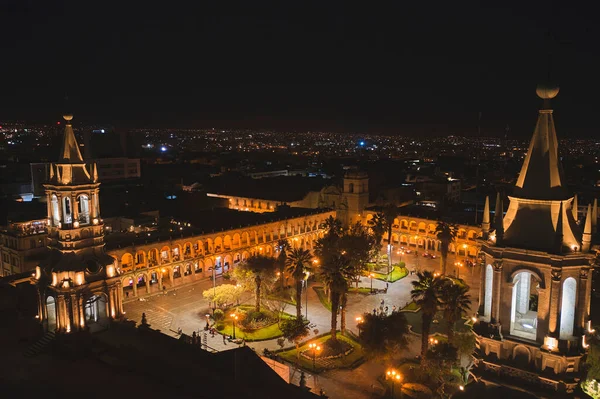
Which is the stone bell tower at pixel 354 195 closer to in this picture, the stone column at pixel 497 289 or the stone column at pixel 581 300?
the stone column at pixel 497 289

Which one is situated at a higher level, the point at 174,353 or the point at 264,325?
the point at 174,353

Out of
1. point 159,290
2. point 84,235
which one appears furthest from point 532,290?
point 159,290

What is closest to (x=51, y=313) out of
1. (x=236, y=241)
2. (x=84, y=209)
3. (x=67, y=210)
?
(x=67, y=210)

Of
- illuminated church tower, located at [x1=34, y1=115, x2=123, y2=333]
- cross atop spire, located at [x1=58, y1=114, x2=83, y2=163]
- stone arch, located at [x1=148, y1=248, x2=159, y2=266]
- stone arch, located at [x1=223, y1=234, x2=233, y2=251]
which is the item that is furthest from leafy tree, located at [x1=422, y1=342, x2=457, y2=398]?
stone arch, located at [x1=223, y1=234, x2=233, y2=251]

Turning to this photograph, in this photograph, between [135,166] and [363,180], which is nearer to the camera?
[363,180]

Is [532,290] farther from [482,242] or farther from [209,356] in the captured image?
[209,356]

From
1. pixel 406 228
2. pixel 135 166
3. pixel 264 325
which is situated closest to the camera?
pixel 264 325

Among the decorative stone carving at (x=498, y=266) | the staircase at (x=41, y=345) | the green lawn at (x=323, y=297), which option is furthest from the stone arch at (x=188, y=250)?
the decorative stone carving at (x=498, y=266)

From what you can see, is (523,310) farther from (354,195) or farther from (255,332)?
(354,195)
